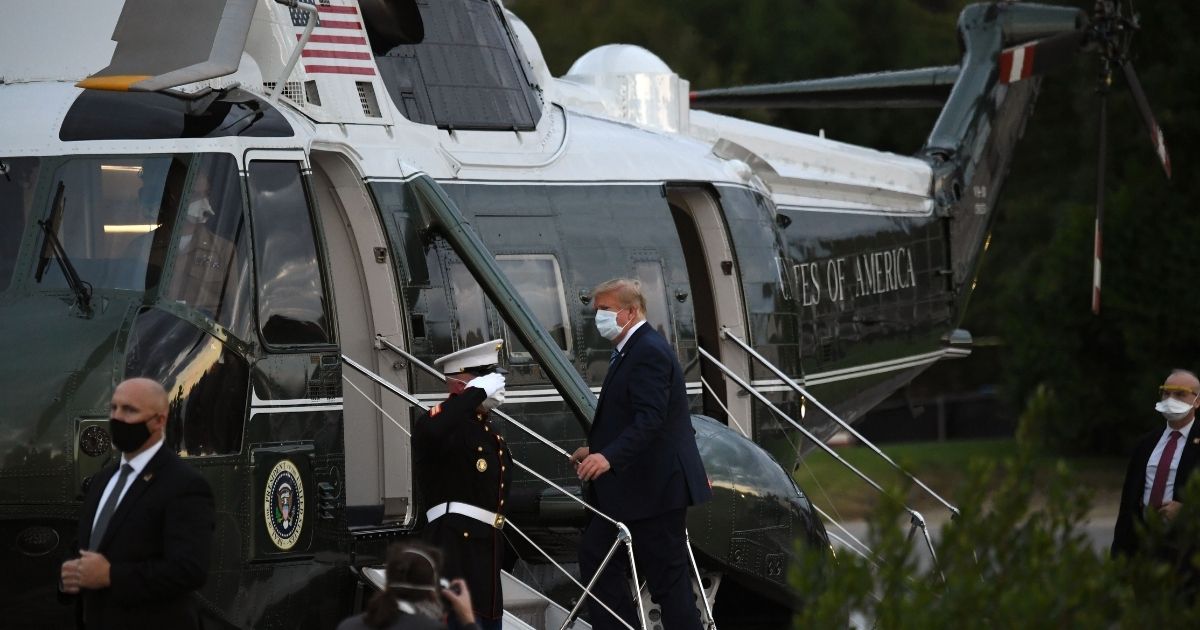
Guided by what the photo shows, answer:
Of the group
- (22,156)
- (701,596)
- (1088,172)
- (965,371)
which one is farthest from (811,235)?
(965,371)

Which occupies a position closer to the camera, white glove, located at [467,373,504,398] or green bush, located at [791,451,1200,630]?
green bush, located at [791,451,1200,630]

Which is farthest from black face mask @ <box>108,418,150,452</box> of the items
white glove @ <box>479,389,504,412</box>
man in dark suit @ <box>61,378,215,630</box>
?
white glove @ <box>479,389,504,412</box>

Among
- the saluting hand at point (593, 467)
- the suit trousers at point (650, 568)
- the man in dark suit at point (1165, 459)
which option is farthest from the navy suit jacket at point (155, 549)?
the man in dark suit at point (1165, 459)

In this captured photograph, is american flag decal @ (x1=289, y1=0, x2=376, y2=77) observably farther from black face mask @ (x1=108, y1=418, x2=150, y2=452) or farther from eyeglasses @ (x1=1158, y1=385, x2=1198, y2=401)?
eyeglasses @ (x1=1158, y1=385, x2=1198, y2=401)

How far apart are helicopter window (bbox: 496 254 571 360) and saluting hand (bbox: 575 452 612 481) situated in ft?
6.33

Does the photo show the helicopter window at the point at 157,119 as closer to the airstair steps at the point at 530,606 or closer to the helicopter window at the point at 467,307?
the helicopter window at the point at 467,307

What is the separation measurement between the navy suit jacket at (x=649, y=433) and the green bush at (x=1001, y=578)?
2.44m

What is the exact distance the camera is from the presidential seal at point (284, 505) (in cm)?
755

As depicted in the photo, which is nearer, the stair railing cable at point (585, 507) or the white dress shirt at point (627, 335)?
the stair railing cable at point (585, 507)

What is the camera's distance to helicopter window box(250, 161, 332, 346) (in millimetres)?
7938

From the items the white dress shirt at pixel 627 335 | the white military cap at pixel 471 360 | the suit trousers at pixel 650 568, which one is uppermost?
the white dress shirt at pixel 627 335

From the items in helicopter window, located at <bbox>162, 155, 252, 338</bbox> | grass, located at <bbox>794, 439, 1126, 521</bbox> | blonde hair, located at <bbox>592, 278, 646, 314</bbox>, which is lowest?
grass, located at <bbox>794, 439, 1126, 521</bbox>

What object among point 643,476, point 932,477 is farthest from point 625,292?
point 932,477

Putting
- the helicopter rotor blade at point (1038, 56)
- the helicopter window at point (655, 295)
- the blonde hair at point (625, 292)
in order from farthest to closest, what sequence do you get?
the helicopter rotor blade at point (1038, 56), the helicopter window at point (655, 295), the blonde hair at point (625, 292)
